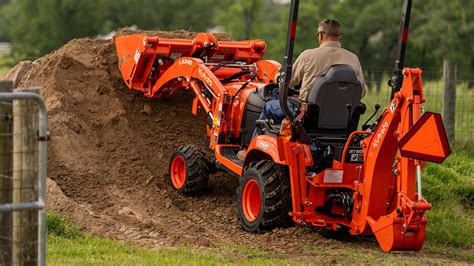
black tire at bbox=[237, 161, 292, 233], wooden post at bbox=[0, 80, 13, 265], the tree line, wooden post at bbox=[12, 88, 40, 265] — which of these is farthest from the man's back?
the tree line

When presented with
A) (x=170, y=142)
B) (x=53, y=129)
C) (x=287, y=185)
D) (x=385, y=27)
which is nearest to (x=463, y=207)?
(x=287, y=185)

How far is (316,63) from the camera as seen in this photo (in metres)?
10.3

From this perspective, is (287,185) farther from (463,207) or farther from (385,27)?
(385,27)

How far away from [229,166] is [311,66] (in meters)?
1.76

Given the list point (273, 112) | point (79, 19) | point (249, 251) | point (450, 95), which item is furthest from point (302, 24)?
point (249, 251)

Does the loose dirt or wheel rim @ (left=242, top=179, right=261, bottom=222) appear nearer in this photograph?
the loose dirt

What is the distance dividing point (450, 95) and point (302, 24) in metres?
33.5

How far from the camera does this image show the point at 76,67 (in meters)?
13.6

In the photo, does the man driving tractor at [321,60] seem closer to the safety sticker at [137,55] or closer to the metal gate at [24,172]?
the safety sticker at [137,55]

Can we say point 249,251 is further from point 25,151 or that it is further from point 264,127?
point 25,151

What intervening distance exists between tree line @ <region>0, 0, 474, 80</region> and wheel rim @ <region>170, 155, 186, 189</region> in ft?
112

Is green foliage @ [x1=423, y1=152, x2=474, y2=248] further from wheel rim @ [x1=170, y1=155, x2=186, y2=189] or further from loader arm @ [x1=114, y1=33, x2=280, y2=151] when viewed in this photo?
wheel rim @ [x1=170, y1=155, x2=186, y2=189]

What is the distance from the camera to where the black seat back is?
10.1 metres

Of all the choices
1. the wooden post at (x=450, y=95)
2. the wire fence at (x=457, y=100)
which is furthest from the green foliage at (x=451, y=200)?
the wire fence at (x=457, y=100)
